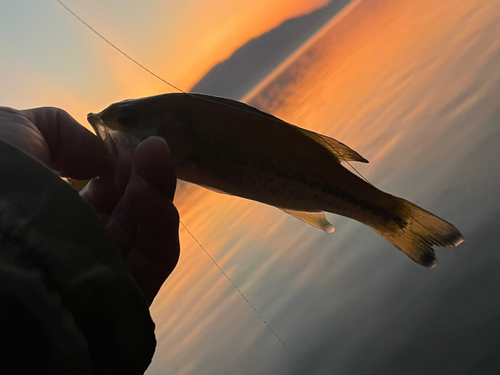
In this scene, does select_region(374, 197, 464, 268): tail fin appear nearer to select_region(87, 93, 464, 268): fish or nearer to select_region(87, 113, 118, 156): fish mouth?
select_region(87, 93, 464, 268): fish

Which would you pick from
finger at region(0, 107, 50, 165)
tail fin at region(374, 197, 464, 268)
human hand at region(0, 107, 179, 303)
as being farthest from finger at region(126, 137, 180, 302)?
tail fin at region(374, 197, 464, 268)

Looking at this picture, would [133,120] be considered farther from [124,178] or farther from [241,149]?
[241,149]

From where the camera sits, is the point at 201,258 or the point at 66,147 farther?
the point at 201,258

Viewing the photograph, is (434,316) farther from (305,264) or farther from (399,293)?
(305,264)

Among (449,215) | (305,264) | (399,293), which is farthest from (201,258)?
(449,215)

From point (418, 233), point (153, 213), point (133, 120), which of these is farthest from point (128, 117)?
point (418, 233)

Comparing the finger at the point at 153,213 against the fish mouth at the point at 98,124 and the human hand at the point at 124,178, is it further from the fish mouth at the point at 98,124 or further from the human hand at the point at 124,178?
the fish mouth at the point at 98,124

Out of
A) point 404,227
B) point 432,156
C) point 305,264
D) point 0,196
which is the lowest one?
point 305,264

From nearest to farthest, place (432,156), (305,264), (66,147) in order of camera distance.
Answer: (66,147)
(305,264)
(432,156)
